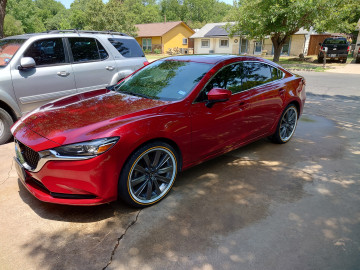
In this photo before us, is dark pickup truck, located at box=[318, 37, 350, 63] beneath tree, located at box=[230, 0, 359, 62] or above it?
beneath

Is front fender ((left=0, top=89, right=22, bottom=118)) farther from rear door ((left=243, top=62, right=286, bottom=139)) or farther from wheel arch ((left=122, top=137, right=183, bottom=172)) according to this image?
rear door ((left=243, top=62, right=286, bottom=139))

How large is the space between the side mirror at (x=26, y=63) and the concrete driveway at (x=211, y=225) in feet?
5.43

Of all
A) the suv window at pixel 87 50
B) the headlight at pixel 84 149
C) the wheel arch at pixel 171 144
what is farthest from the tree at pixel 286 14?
the headlight at pixel 84 149

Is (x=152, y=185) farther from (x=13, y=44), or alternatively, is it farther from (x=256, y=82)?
(x=13, y=44)

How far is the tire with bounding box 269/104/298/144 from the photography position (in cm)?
493

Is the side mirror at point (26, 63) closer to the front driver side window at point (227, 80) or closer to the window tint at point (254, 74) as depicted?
the front driver side window at point (227, 80)

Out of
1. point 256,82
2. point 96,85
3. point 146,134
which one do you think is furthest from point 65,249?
point 96,85

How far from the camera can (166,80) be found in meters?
3.79

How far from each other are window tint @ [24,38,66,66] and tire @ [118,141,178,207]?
3.50 meters

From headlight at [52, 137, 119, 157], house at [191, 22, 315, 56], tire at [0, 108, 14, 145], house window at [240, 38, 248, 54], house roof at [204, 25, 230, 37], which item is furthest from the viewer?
house roof at [204, 25, 230, 37]

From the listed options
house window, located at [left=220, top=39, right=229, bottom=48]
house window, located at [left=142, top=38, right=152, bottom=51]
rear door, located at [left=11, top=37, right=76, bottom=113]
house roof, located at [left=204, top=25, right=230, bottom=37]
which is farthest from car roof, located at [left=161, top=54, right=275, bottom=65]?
house window, located at [left=142, top=38, right=152, bottom=51]

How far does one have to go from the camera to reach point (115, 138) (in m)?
2.67

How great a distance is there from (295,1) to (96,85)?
18009mm

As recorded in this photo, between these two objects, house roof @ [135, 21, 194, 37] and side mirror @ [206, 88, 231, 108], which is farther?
house roof @ [135, 21, 194, 37]
